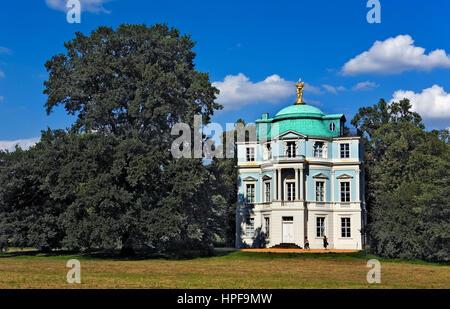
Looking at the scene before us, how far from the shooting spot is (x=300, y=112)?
2149 inches

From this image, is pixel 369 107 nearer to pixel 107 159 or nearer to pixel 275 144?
pixel 275 144

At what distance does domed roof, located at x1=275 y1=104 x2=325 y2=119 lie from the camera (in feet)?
179

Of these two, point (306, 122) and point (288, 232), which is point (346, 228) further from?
point (306, 122)

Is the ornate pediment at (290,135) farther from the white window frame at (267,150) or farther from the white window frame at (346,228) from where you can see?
the white window frame at (346,228)

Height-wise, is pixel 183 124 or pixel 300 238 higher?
pixel 183 124

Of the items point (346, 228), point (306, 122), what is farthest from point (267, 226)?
point (306, 122)

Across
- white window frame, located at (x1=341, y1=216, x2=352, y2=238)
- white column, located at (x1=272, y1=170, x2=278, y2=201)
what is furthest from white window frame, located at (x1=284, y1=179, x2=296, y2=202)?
white window frame, located at (x1=341, y1=216, x2=352, y2=238)

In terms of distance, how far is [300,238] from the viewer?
169 ft

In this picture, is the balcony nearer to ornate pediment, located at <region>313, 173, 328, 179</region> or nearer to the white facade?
the white facade

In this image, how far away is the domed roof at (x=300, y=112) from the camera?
54.5 m

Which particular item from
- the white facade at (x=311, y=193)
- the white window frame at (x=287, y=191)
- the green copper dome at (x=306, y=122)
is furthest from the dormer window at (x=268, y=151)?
the white window frame at (x=287, y=191)

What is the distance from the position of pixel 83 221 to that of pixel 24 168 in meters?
8.06

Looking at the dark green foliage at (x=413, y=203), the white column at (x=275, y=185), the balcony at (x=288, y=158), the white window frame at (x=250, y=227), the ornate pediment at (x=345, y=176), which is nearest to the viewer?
the dark green foliage at (x=413, y=203)
